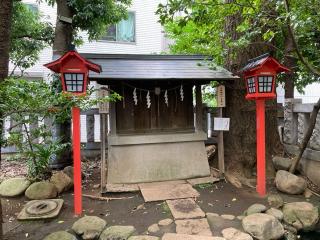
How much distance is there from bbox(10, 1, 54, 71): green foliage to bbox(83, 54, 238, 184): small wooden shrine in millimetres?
2648

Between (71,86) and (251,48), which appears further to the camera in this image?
(251,48)

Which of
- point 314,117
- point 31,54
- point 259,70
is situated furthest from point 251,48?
point 31,54

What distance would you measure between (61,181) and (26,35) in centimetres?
468

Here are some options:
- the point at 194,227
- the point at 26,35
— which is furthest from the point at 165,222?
the point at 26,35

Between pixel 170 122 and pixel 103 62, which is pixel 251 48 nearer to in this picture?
pixel 170 122

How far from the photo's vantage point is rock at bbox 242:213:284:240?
5020mm

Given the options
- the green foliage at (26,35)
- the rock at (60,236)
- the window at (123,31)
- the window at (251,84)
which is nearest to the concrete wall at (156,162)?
the window at (251,84)

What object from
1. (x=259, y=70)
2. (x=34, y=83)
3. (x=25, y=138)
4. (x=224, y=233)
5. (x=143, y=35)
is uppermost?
(x=143, y=35)

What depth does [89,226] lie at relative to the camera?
5145 millimetres

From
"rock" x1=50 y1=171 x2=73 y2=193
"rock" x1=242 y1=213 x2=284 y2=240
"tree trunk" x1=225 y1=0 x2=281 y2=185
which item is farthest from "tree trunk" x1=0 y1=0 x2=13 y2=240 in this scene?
"tree trunk" x1=225 y1=0 x2=281 y2=185

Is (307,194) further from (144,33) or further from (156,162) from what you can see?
(144,33)

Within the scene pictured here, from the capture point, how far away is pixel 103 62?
7.39 meters

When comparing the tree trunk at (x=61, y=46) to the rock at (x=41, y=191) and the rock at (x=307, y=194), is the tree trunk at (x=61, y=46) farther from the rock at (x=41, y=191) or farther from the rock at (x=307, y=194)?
the rock at (x=307, y=194)

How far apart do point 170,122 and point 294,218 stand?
361cm
